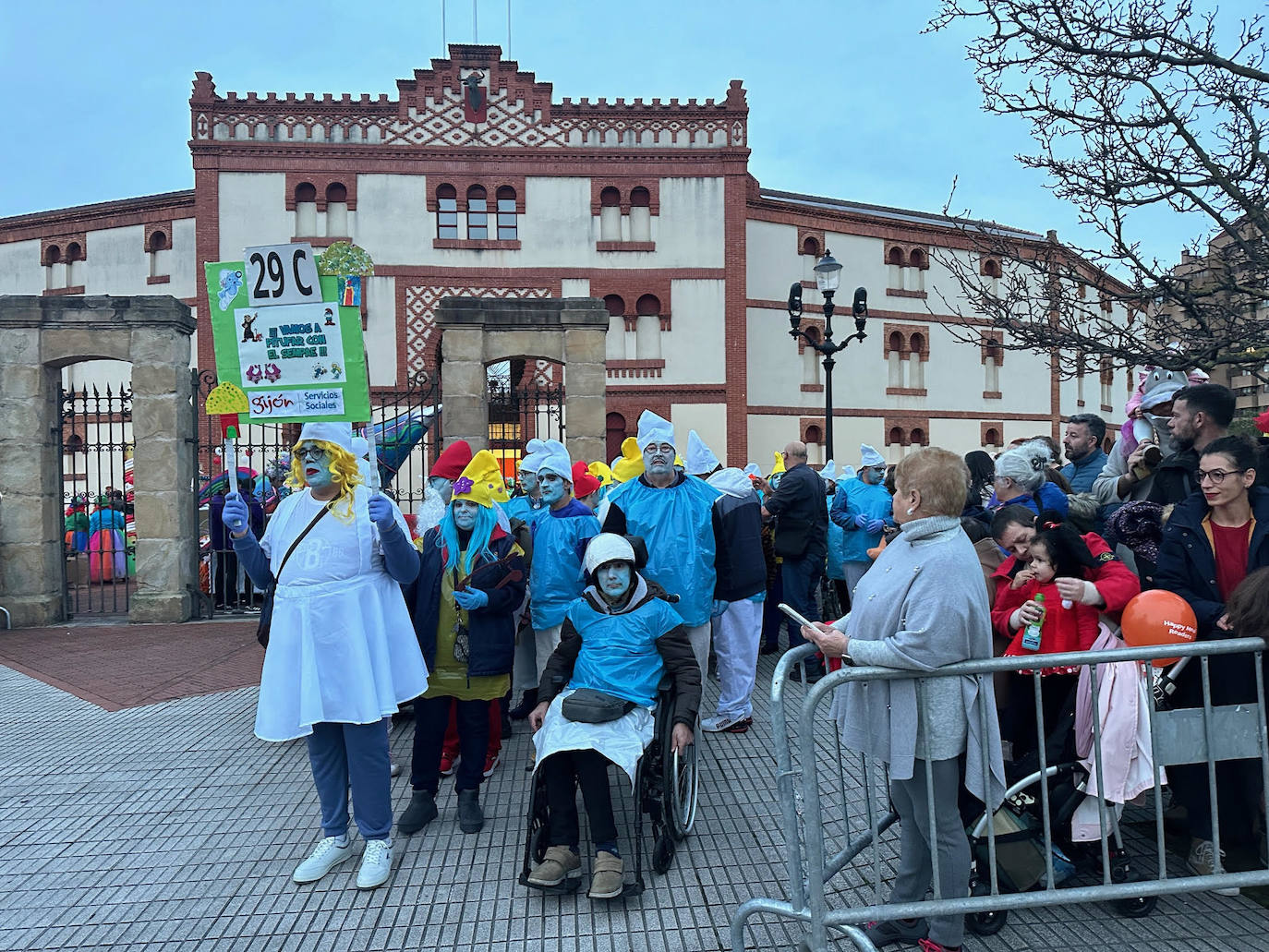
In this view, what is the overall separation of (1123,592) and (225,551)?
10422 millimetres


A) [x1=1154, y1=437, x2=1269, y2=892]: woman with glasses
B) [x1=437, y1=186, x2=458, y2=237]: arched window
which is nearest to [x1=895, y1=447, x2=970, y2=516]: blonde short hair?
[x1=1154, y1=437, x2=1269, y2=892]: woman with glasses

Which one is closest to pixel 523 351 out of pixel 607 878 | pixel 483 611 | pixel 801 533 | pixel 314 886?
pixel 801 533

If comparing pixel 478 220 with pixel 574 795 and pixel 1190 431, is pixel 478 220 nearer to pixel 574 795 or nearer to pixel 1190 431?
pixel 1190 431

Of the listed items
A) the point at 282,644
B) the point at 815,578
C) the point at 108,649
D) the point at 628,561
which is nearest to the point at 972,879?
the point at 628,561

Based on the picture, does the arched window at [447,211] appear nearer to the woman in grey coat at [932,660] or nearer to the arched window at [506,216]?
the arched window at [506,216]

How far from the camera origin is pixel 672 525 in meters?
5.55

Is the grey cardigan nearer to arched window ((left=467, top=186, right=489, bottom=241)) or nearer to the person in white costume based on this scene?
the person in white costume

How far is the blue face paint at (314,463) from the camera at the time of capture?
13.1 feet

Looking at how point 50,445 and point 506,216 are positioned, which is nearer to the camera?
point 50,445

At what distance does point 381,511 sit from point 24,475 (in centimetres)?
927

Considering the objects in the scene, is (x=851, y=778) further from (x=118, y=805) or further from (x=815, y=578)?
(x=118, y=805)

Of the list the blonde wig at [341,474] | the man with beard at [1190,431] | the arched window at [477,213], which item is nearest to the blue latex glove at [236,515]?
the blonde wig at [341,474]

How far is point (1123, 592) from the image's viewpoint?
12.3 ft

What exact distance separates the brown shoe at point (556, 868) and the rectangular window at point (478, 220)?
25.0m
